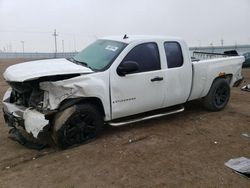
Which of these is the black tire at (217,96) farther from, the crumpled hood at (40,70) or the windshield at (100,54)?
the crumpled hood at (40,70)

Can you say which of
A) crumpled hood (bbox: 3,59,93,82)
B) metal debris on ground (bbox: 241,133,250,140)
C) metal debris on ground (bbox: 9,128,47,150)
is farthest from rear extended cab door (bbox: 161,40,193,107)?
metal debris on ground (bbox: 9,128,47,150)

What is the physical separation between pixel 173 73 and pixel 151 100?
745 mm

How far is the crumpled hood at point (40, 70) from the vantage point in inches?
213

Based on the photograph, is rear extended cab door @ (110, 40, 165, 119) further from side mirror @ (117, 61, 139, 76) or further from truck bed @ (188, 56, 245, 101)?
truck bed @ (188, 56, 245, 101)

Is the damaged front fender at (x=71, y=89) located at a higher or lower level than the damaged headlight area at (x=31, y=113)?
higher

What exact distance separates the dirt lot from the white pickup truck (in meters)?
0.32

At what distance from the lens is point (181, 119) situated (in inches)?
295

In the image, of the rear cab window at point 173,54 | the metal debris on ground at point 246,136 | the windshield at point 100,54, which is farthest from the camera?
the rear cab window at point 173,54

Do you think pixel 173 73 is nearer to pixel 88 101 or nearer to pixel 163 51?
pixel 163 51

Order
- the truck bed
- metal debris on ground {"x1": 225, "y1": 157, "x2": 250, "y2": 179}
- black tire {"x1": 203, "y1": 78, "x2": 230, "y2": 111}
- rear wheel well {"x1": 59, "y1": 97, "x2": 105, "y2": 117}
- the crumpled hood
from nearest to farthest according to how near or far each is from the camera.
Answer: metal debris on ground {"x1": 225, "y1": 157, "x2": 250, "y2": 179} → the crumpled hood → rear wheel well {"x1": 59, "y1": 97, "x2": 105, "y2": 117} → the truck bed → black tire {"x1": 203, "y1": 78, "x2": 230, "y2": 111}

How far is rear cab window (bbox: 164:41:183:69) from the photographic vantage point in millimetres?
6977

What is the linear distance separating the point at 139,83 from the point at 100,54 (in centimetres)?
92

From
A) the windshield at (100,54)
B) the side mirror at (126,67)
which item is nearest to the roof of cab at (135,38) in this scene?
the windshield at (100,54)

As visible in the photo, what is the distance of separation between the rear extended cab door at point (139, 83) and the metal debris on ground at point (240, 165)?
203 centimetres
